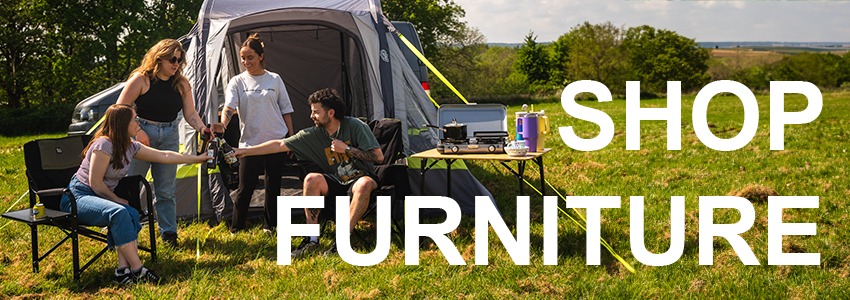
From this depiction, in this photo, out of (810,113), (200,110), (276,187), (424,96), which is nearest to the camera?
(276,187)

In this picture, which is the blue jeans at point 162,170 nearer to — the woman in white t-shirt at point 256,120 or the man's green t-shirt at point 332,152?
the woman in white t-shirt at point 256,120

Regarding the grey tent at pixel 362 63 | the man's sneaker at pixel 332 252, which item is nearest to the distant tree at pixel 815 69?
the grey tent at pixel 362 63

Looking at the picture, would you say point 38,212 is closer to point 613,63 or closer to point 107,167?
point 107,167

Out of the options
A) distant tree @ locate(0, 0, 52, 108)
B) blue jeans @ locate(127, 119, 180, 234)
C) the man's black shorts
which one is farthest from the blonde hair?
distant tree @ locate(0, 0, 52, 108)

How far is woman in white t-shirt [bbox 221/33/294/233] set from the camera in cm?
413

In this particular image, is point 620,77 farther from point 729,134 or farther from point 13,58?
point 13,58

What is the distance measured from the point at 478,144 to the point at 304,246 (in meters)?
1.38

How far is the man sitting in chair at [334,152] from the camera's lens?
3760mm

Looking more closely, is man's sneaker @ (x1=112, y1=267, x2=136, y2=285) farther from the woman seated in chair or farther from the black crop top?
the black crop top

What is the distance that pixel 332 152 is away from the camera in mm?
3908

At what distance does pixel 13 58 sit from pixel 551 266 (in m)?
20.1

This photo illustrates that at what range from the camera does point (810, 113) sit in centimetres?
535

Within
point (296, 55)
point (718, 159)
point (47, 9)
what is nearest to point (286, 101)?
point (296, 55)

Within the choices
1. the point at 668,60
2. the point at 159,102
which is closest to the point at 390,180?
the point at 159,102
